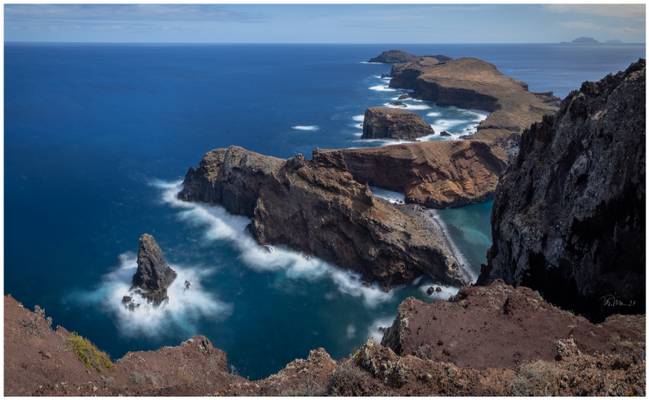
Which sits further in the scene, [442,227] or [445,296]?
[442,227]

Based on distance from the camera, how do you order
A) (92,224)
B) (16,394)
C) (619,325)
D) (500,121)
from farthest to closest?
(500,121), (92,224), (619,325), (16,394)

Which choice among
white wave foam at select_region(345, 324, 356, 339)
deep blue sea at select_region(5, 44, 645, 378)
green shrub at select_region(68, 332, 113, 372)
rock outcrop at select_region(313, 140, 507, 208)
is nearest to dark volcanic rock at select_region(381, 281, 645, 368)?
green shrub at select_region(68, 332, 113, 372)

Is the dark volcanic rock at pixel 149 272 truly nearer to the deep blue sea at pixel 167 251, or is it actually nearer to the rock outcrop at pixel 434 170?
the deep blue sea at pixel 167 251

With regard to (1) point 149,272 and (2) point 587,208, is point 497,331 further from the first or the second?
(1) point 149,272

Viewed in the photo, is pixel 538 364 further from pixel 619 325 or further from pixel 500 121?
pixel 500 121

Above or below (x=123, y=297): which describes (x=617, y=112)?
above

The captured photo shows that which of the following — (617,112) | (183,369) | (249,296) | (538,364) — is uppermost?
(617,112)

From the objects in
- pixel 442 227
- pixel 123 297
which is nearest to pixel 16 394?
pixel 123 297

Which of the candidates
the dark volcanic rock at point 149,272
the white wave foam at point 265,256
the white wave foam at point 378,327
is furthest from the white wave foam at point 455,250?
the dark volcanic rock at point 149,272
